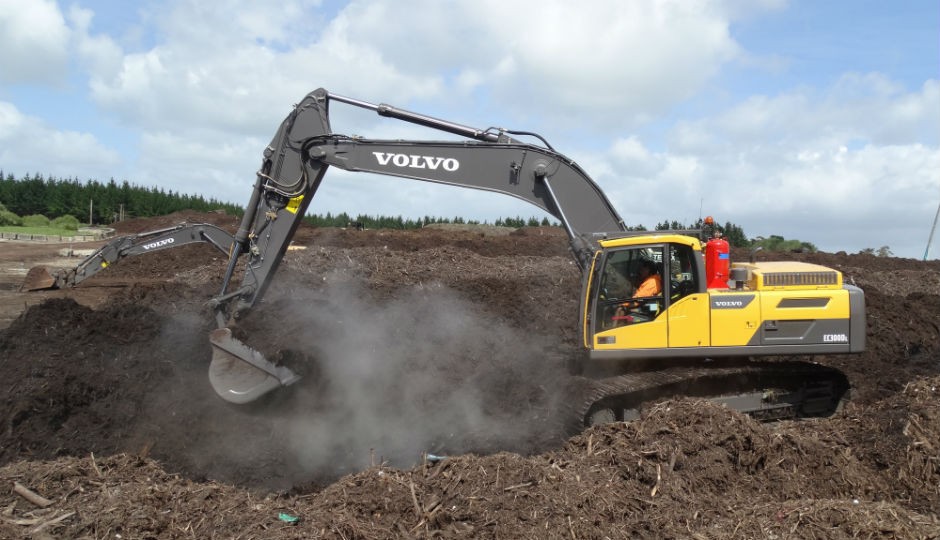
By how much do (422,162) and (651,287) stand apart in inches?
115

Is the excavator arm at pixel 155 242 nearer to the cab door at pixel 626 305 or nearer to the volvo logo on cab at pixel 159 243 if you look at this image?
the volvo logo on cab at pixel 159 243

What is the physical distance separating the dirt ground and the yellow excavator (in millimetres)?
567

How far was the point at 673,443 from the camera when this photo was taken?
23.9 feet

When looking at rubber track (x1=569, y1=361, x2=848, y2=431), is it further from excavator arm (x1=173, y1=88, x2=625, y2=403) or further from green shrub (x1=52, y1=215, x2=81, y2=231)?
green shrub (x1=52, y1=215, x2=81, y2=231)

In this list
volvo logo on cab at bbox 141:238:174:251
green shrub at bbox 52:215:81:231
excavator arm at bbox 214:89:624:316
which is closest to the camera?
excavator arm at bbox 214:89:624:316

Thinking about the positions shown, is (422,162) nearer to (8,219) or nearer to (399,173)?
(399,173)

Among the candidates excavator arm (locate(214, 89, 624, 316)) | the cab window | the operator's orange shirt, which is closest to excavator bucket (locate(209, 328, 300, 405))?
excavator arm (locate(214, 89, 624, 316))

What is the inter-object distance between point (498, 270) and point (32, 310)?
1072 centimetres

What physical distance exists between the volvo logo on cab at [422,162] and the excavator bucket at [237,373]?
2631 mm

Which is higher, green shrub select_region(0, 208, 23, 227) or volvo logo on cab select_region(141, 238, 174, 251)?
green shrub select_region(0, 208, 23, 227)

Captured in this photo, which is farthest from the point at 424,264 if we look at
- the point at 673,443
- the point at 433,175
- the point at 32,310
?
the point at 673,443

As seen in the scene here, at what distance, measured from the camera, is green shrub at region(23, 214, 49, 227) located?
1522 inches

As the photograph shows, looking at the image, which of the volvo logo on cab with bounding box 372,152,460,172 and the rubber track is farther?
the volvo logo on cab with bounding box 372,152,460,172

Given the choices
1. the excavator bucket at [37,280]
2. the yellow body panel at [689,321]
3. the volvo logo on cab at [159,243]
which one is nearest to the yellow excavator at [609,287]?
the yellow body panel at [689,321]
